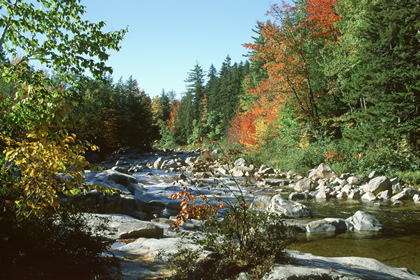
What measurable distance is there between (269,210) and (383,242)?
8.71 feet

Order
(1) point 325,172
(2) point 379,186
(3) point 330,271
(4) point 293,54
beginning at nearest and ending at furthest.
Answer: (3) point 330,271
(2) point 379,186
(1) point 325,172
(4) point 293,54

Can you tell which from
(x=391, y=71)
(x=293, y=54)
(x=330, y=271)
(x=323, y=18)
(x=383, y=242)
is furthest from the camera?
(x=323, y=18)

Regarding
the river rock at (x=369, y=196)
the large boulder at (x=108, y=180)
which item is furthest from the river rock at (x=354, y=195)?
the large boulder at (x=108, y=180)

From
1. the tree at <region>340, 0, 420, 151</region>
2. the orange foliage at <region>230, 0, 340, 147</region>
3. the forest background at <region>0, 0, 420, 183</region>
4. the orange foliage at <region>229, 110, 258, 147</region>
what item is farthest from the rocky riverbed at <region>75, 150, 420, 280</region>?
the orange foliage at <region>229, 110, 258, 147</region>

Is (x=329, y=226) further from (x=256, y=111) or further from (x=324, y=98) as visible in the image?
(x=256, y=111)

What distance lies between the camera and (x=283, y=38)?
17.7 m

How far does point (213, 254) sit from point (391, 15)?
44.9 ft

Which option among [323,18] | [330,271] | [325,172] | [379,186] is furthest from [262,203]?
[323,18]

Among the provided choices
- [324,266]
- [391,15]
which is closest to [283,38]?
[391,15]

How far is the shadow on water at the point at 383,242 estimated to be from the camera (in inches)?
213

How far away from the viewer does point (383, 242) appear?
6.12 m

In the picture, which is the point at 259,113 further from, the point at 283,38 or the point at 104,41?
the point at 104,41

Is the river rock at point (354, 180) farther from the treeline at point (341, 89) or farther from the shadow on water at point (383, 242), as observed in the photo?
the shadow on water at point (383, 242)

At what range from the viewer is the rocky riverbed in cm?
373
